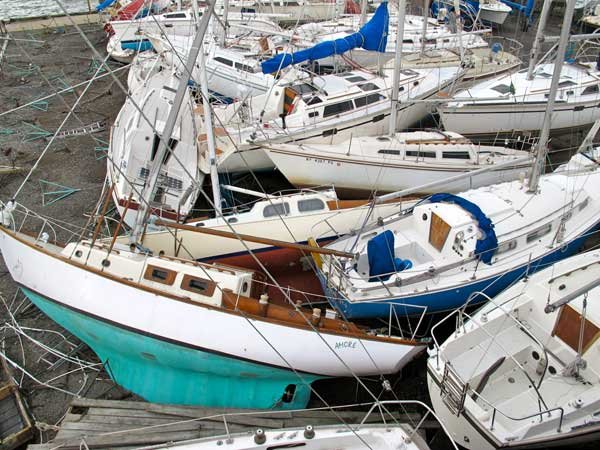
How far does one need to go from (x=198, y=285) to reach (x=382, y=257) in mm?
3236

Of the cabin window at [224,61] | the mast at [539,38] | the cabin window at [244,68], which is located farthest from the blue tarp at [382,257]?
the cabin window at [224,61]

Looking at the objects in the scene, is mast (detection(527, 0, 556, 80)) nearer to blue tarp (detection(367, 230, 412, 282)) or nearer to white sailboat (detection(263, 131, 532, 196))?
white sailboat (detection(263, 131, 532, 196))

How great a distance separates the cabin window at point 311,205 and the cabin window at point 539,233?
405 cm

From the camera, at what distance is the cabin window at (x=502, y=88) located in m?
14.0

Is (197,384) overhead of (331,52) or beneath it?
beneath

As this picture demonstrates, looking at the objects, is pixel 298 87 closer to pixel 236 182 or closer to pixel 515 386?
pixel 236 182

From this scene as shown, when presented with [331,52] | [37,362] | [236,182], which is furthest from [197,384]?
[331,52]

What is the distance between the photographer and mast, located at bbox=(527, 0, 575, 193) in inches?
332

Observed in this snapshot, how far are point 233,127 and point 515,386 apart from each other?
875 cm

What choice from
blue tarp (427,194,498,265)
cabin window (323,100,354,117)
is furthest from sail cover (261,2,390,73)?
blue tarp (427,194,498,265)

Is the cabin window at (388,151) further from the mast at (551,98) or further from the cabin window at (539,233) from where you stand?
the cabin window at (539,233)

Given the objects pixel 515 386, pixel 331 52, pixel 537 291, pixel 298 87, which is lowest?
pixel 515 386

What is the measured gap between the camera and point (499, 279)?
28.7 feet

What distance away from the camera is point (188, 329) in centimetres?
731
